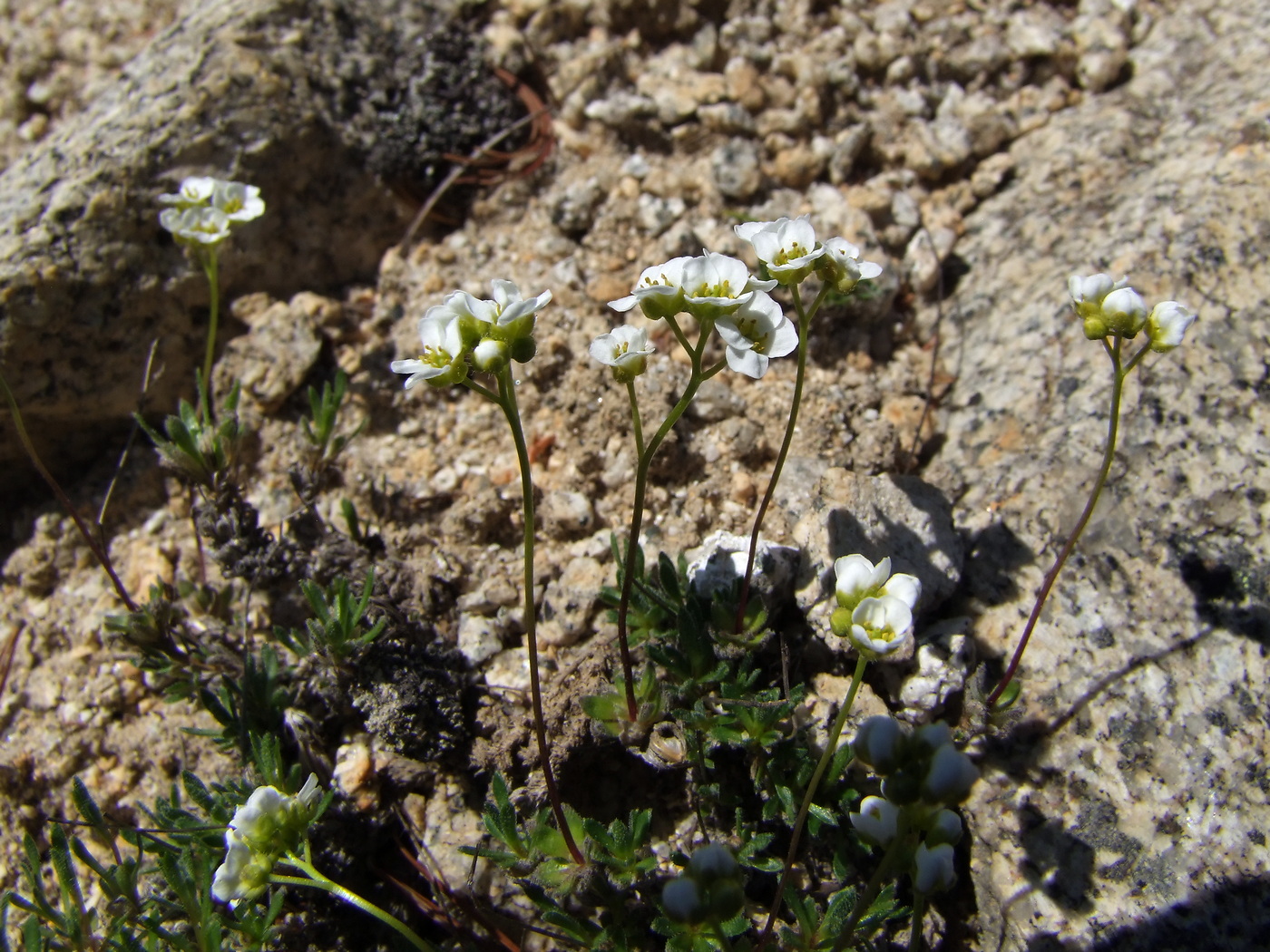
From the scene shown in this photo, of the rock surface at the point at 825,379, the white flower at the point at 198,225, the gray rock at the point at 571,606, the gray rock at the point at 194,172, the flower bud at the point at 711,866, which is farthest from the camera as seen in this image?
the gray rock at the point at 194,172

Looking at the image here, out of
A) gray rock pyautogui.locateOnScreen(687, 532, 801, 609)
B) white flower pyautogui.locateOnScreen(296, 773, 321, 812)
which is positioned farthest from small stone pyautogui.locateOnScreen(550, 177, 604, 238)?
white flower pyautogui.locateOnScreen(296, 773, 321, 812)

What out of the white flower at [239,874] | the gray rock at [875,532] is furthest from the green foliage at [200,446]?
the gray rock at [875,532]

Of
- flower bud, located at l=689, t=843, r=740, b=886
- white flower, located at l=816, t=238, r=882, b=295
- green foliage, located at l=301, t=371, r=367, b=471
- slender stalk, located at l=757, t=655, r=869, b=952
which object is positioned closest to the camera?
slender stalk, located at l=757, t=655, r=869, b=952

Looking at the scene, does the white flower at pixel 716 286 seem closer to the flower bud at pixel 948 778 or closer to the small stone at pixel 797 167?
the flower bud at pixel 948 778

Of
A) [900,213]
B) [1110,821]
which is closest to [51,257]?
[900,213]

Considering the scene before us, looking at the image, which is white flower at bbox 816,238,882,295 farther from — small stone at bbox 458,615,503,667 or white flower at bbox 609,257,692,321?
small stone at bbox 458,615,503,667

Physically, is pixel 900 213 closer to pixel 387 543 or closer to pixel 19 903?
pixel 387 543
